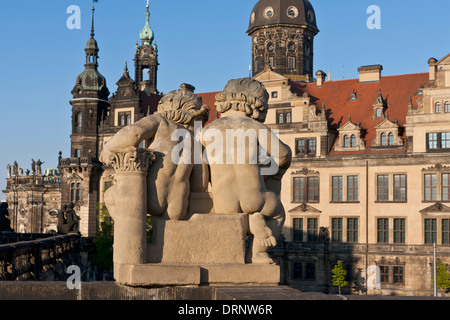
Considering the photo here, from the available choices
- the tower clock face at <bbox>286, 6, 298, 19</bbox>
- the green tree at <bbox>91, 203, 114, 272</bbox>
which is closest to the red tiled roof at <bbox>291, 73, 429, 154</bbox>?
the tower clock face at <bbox>286, 6, 298, 19</bbox>

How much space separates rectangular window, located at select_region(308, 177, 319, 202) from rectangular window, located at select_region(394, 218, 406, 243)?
5.27 metres

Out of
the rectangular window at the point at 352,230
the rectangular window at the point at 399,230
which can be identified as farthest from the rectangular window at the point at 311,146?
the rectangular window at the point at 399,230

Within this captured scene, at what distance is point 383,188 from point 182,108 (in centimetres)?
3858

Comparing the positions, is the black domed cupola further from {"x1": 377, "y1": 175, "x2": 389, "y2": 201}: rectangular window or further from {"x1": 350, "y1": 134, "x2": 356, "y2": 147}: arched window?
{"x1": 377, "y1": 175, "x2": 389, "y2": 201}: rectangular window

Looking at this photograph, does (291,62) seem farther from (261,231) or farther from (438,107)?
(261,231)

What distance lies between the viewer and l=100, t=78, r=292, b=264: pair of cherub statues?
22.3 ft

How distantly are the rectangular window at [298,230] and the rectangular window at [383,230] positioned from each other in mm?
4939

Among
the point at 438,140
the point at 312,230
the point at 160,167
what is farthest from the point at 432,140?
the point at 160,167

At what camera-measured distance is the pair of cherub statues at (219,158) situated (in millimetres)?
6789

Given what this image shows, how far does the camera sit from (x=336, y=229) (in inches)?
1785

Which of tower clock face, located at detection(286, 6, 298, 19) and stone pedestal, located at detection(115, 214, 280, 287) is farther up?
tower clock face, located at detection(286, 6, 298, 19)

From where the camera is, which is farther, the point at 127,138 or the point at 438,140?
the point at 438,140
